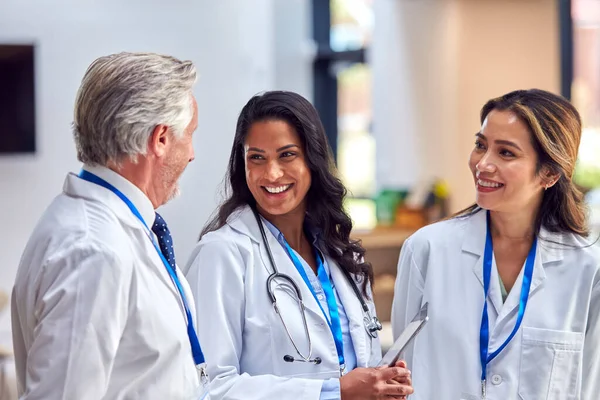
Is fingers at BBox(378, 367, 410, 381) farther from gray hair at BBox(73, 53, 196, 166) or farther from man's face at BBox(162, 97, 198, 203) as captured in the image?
gray hair at BBox(73, 53, 196, 166)

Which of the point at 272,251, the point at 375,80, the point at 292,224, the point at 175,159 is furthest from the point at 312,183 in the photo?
the point at 375,80

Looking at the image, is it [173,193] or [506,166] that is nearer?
[173,193]

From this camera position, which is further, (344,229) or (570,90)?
(570,90)

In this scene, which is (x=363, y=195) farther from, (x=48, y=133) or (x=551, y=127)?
(x=551, y=127)

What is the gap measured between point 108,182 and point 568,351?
1180 millimetres

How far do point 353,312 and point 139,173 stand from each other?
75 cm

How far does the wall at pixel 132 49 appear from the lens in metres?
4.77

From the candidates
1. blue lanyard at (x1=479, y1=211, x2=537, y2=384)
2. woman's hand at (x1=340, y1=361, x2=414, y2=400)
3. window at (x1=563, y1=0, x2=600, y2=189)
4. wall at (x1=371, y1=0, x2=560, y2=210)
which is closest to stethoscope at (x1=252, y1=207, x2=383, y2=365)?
woman's hand at (x1=340, y1=361, x2=414, y2=400)

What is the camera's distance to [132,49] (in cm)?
514

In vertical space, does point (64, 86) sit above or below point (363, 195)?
above

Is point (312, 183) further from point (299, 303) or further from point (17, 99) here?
point (17, 99)

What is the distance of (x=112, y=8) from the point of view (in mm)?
5039

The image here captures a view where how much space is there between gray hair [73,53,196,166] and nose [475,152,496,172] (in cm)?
88

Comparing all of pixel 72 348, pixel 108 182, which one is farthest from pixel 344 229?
pixel 72 348
